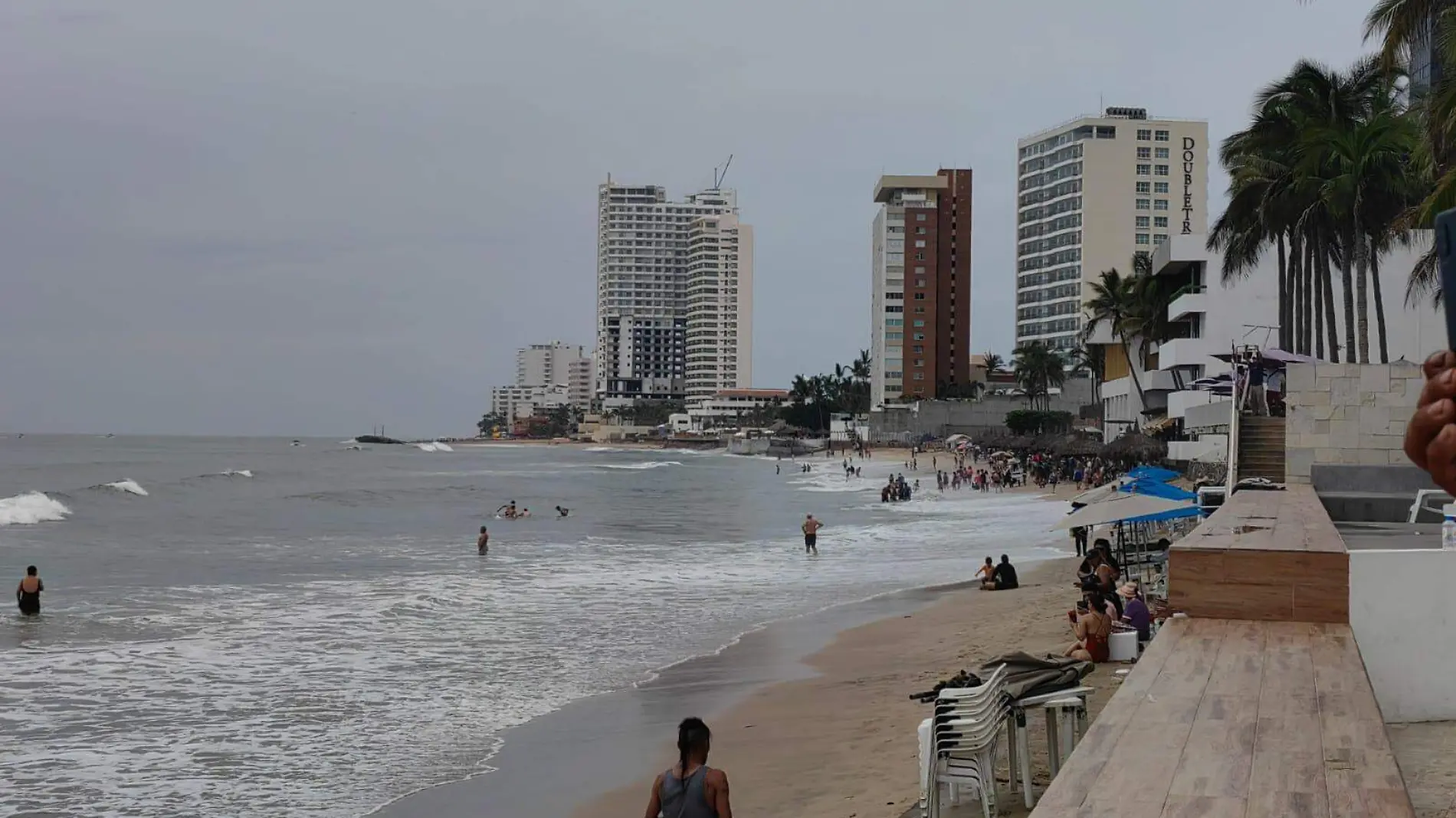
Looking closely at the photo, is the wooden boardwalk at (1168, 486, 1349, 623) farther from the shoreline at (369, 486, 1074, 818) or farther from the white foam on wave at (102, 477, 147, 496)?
the white foam on wave at (102, 477, 147, 496)

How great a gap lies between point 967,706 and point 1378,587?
3.24 meters

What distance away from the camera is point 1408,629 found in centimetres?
868

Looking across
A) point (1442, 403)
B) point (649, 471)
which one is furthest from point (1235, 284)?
point (649, 471)

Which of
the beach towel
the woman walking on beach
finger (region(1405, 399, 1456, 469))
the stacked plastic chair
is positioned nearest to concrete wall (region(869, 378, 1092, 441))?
the beach towel

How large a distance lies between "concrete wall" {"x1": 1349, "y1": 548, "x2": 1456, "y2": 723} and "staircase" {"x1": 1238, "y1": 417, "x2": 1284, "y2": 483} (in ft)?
55.6

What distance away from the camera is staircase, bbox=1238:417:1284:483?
25547 mm

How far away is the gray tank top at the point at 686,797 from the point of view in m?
6.36

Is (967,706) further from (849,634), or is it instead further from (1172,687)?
(849,634)

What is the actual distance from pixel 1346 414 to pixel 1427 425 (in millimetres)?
17915

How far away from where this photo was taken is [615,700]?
14977 mm

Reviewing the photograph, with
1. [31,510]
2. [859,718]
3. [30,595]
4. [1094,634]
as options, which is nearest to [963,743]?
[1094,634]

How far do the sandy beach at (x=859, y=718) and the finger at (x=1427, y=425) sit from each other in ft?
13.8

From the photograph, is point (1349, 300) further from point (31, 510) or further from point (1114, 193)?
point (1114, 193)

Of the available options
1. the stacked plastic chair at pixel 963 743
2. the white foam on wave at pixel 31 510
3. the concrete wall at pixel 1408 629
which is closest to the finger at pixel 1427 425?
the stacked plastic chair at pixel 963 743
